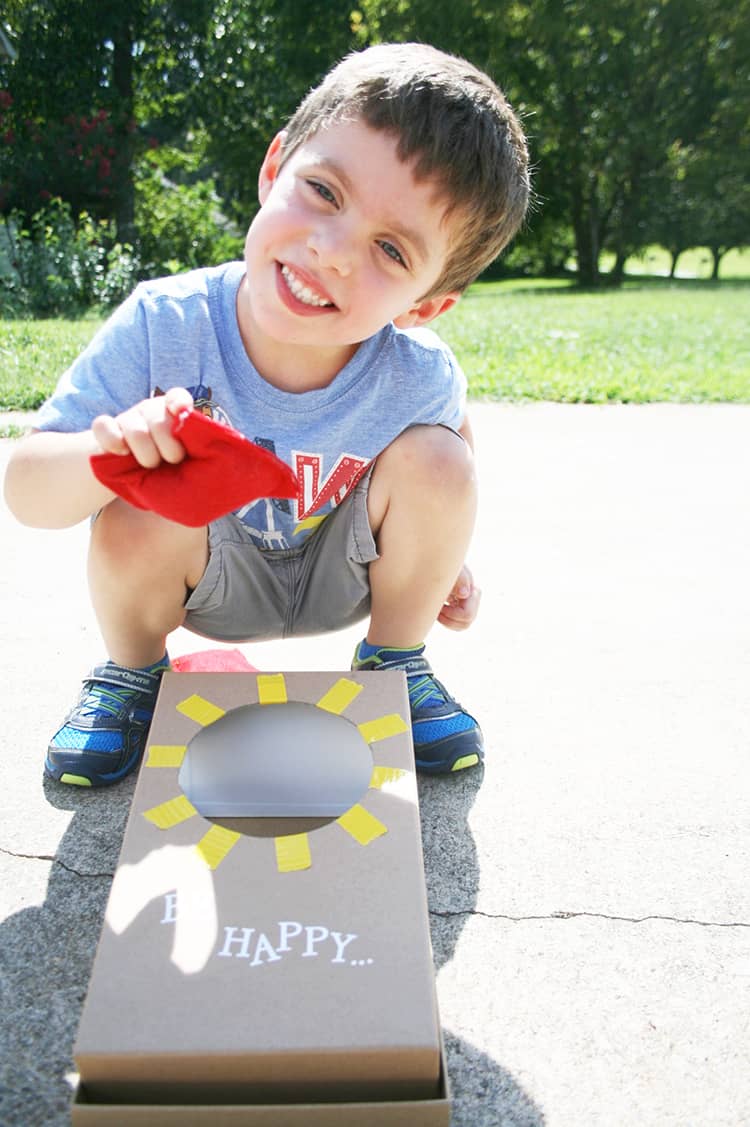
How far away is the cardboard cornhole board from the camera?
60 centimetres

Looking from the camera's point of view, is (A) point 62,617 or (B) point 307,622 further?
(A) point 62,617

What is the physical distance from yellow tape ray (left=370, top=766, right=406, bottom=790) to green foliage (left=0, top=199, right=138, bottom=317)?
189 inches

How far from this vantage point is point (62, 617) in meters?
1.49

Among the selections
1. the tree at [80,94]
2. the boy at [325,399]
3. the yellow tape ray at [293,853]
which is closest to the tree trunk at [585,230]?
the tree at [80,94]

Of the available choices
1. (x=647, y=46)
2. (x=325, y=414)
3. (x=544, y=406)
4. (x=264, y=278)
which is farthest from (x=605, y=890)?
(x=647, y=46)

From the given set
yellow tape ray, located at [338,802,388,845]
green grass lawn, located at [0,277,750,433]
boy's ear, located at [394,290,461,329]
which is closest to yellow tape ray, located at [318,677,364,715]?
yellow tape ray, located at [338,802,388,845]

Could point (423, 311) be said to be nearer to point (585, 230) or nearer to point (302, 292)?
point (302, 292)

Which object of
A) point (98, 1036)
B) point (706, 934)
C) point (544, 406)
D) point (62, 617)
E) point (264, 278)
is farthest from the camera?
point (544, 406)

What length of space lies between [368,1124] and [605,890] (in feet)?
1.40

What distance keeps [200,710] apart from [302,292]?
1.51 feet

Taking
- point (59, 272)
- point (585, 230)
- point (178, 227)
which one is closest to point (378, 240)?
point (59, 272)

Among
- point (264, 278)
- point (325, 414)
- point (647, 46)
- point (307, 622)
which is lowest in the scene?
point (307, 622)

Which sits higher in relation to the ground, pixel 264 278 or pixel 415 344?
pixel 264 278

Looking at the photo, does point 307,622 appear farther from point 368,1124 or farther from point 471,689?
point 368,1124
